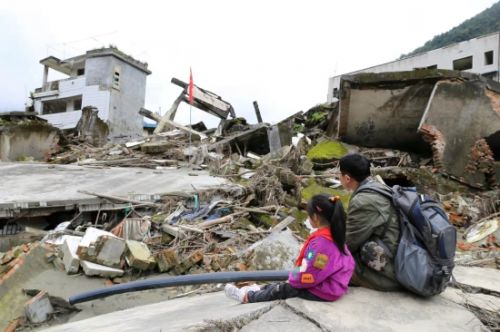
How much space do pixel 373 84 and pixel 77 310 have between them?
26.2 ft

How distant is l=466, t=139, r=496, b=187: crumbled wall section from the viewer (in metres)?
8.81

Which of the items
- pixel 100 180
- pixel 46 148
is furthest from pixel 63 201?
pixel 46 148

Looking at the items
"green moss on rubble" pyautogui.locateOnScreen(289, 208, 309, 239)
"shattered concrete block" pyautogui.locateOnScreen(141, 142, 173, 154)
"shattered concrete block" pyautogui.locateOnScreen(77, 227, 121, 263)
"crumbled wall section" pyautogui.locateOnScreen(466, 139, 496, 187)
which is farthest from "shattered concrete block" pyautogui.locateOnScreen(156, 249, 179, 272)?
"shattered concrete block" pyautogui.locateOnScreen(141, 142, 173, 154)

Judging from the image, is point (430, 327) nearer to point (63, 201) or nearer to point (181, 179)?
point (63, 201)

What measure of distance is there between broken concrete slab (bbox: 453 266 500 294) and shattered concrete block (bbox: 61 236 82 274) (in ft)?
14.5

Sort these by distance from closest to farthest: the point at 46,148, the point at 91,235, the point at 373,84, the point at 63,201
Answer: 1. the point at 91,235
2. the point at 63,201
3. the point at 373,84
4. the point at 46,148

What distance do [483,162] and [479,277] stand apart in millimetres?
5987

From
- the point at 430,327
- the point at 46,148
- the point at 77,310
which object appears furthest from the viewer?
the point at 46,148

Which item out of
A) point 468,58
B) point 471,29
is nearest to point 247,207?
point 468,58

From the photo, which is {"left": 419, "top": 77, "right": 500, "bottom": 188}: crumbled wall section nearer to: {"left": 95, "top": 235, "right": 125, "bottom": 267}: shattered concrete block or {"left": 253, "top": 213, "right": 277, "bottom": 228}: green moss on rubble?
{"left": 253, "top": 213, "right": 277, "bottom": 228}: green moss on rubble

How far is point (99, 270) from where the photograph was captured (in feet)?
16.2

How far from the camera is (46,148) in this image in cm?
1466

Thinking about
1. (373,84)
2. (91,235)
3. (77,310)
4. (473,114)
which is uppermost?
(373,84)

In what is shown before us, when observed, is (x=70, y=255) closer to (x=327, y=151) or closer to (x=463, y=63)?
(x=327, y=151)
